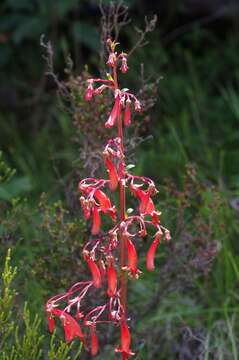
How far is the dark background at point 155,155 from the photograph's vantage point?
9.27 feet

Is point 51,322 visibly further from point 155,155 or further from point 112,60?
point 155,155

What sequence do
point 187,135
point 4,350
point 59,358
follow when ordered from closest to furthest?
point 59,358 → point 4,350 → point 187,135

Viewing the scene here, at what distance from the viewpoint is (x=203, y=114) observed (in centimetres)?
466

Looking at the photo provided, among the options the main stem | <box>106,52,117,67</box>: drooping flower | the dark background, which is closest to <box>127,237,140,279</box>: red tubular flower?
the main stem

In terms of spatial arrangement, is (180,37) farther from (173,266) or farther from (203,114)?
(173,266)

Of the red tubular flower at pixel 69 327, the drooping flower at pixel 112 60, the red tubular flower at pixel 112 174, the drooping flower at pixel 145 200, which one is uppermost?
the drooping flower at pixel 112 60

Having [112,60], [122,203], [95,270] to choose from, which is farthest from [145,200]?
[112,60]

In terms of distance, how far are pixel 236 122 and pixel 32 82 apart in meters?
1.41

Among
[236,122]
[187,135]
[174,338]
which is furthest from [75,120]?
[236,122]

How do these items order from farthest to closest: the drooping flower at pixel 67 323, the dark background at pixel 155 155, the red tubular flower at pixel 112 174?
the dark background at pixel 155 155, the drooping flower at pixel 67 323, the red tubular flower at pixel 112 174

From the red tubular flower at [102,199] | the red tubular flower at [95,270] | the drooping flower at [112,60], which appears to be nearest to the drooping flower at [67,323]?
the red tubular flower at [95,270]

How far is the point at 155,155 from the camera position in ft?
13.3

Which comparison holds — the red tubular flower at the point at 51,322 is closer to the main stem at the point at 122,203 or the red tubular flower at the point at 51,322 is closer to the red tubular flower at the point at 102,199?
the main stem at the point at 122,203

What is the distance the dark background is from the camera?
2826mm
